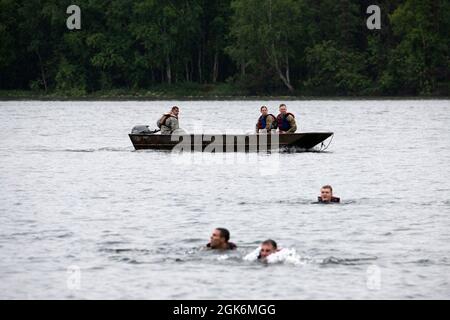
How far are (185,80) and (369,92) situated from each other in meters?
18.9

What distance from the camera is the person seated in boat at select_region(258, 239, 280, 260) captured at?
792 inches

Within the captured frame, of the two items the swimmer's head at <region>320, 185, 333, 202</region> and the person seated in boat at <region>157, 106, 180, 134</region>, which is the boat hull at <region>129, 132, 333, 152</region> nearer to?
the person seated in boat at <region>157, 106, 180, 134</region>

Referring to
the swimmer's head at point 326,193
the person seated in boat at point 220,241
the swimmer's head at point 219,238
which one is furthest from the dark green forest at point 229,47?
the swimmer's head at point 219,238

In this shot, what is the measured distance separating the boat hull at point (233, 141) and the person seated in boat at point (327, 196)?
1215cm

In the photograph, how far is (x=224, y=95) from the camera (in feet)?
358

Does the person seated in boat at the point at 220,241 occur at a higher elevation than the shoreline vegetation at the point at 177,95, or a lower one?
higher

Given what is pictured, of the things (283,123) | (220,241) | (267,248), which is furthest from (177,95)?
(267,248)

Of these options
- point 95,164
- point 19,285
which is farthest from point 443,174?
point 19,285

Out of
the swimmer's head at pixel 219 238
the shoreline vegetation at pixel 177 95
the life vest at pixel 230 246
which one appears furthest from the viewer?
the shoreline vegetation at pixel 177 95

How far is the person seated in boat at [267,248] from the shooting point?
66.0 ft

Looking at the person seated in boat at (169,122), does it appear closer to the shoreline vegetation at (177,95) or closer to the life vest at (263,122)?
the life vest at (263,122)

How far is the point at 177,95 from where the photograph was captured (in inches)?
4294

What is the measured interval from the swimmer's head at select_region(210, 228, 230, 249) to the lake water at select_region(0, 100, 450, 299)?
0.18 meters

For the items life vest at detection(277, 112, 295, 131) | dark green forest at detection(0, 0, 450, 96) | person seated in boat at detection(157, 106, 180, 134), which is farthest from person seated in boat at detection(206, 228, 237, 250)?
dark green forest at detection(0, 0, 450, 96)
